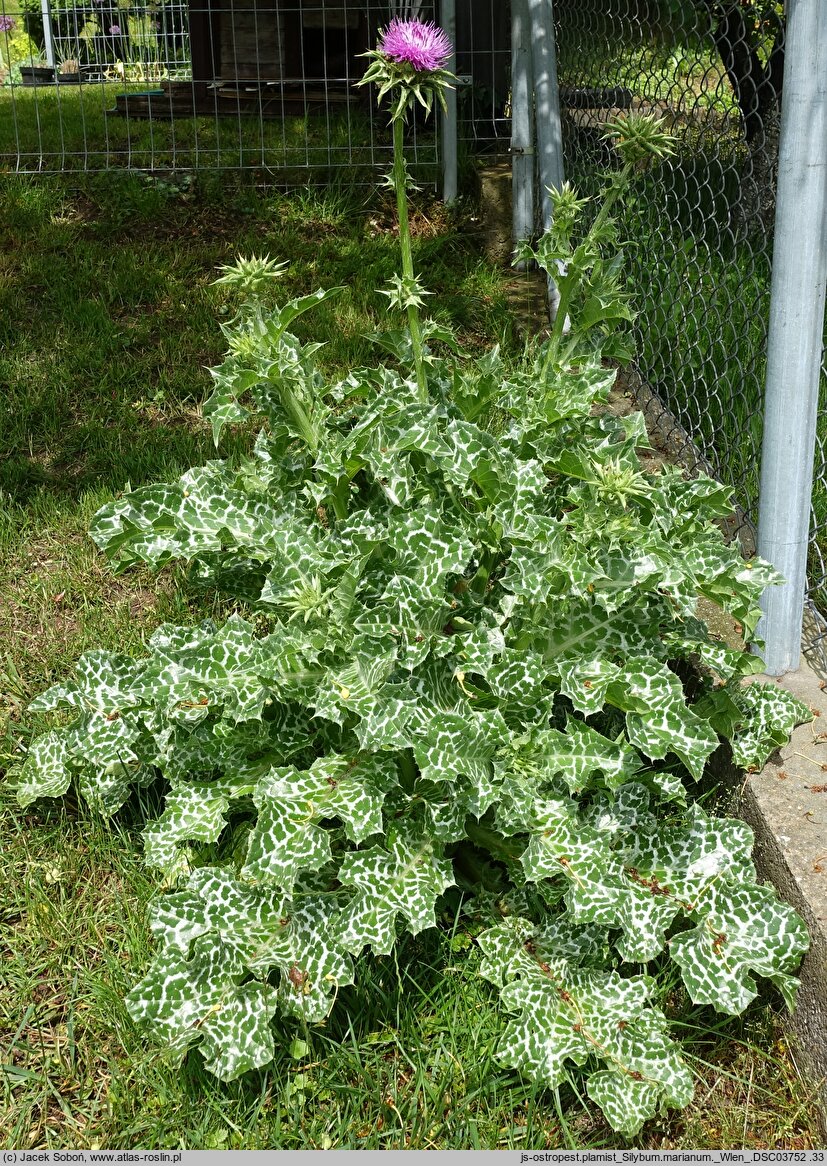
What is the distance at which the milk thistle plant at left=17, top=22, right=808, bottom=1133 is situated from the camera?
6.36 ft

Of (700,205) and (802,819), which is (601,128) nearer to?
(700,205)

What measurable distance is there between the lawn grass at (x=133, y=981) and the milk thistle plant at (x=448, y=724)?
0.09m

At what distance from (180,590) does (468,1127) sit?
1735 mm

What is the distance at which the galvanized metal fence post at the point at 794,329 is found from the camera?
2.14 metres

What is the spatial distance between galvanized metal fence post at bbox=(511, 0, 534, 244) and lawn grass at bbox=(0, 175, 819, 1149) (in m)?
0.88

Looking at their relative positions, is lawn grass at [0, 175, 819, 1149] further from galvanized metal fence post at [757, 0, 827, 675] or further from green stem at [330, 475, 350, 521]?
galvanized metal fence post at [757, 0, 827, 675]

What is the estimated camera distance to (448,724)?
1.99 metres

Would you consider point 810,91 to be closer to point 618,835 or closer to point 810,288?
point 810,288

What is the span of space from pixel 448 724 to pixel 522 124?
3615 millimetres

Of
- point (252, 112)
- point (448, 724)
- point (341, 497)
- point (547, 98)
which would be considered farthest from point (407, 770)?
point (252, 112)

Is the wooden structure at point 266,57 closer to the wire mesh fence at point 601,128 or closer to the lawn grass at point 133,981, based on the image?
the wire mesh fence at point 601,128

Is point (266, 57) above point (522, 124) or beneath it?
above

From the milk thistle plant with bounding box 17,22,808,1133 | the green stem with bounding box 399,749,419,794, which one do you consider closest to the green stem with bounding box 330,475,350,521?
the milk thistle plant with bounding box 17,22,808,1133

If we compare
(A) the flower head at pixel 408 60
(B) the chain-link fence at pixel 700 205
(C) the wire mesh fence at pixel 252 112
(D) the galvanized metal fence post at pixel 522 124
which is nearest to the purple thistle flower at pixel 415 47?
(A) the flower head at pixel 408 60
